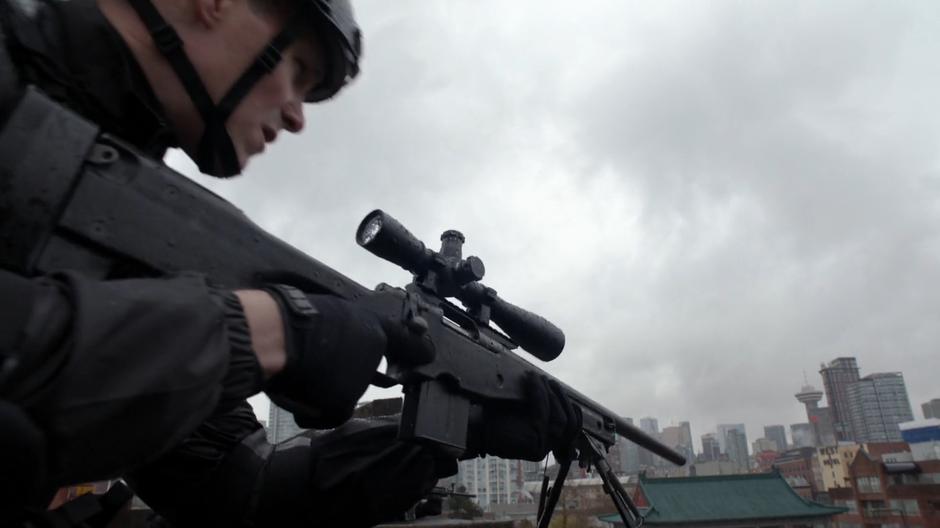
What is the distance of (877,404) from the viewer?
97.2 metres

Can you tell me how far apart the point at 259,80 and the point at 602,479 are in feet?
12.1

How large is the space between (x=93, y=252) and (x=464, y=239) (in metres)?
2.96

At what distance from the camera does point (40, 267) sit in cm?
153

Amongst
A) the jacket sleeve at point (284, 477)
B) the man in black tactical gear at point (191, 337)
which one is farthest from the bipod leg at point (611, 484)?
the jacket sleeve at point (284, 477)

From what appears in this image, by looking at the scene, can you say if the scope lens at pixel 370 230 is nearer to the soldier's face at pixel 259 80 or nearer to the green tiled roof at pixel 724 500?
the soldier's face at pixel 259 80

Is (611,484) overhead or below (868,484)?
below

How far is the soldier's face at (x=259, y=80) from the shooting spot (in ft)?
6.72

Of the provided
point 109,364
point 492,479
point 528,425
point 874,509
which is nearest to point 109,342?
point 109,364

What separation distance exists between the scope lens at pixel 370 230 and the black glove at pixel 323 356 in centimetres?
191

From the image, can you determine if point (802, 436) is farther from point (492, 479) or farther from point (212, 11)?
point (212, 11)

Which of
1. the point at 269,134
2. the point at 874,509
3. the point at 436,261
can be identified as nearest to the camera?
the point at 269,134

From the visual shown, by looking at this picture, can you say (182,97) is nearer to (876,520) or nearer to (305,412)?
(305,412)

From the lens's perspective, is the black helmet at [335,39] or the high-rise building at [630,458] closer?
the black helmet at [335,39]

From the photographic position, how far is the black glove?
5.26 ft
